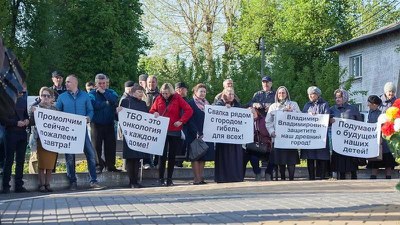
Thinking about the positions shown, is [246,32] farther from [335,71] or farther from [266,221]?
[266,221]

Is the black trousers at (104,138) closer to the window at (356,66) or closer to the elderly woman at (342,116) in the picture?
the elderly woman at (342,116)

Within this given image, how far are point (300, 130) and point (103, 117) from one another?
4.00 metres

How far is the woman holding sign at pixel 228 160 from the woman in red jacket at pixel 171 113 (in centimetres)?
90

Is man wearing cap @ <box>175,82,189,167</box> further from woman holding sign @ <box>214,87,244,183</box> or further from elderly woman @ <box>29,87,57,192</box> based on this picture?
elderly woman @ <box>29,87,57,192</box>

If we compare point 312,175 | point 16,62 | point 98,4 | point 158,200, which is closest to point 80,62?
point 98,4

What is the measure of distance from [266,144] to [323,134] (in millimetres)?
1232

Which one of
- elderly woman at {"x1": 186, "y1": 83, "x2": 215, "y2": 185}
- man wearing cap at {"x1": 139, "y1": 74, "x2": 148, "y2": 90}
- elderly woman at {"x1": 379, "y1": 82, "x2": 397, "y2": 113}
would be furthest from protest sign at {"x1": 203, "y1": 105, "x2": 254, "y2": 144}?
elderly woman at {"x1": 379, "y1": 82, "x2": 397, "y2": 113}

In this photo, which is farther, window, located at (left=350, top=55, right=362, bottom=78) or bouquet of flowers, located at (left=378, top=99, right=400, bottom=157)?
window, located at (left=350, top=55, right=362, bottom=78)

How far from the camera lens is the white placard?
1961 centimetres

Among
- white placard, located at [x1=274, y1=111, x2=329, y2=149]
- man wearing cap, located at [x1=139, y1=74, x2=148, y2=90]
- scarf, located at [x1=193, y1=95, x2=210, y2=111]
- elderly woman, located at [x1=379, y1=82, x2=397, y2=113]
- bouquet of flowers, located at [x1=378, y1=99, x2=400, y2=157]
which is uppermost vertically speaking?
man wearing cap, located at [x1=139, y1=74, x2=148, y2=90]

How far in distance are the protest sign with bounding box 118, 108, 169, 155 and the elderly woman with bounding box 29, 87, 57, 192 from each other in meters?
1.44

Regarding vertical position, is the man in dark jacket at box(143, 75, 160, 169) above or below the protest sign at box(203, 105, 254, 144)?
above

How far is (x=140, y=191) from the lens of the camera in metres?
16.4

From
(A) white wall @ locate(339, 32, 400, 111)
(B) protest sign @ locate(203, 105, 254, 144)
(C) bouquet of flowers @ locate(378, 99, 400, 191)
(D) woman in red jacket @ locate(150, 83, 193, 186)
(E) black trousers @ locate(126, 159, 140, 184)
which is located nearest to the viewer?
(C) bouquet of flowers @ locate(378, 99, 400, 191)
